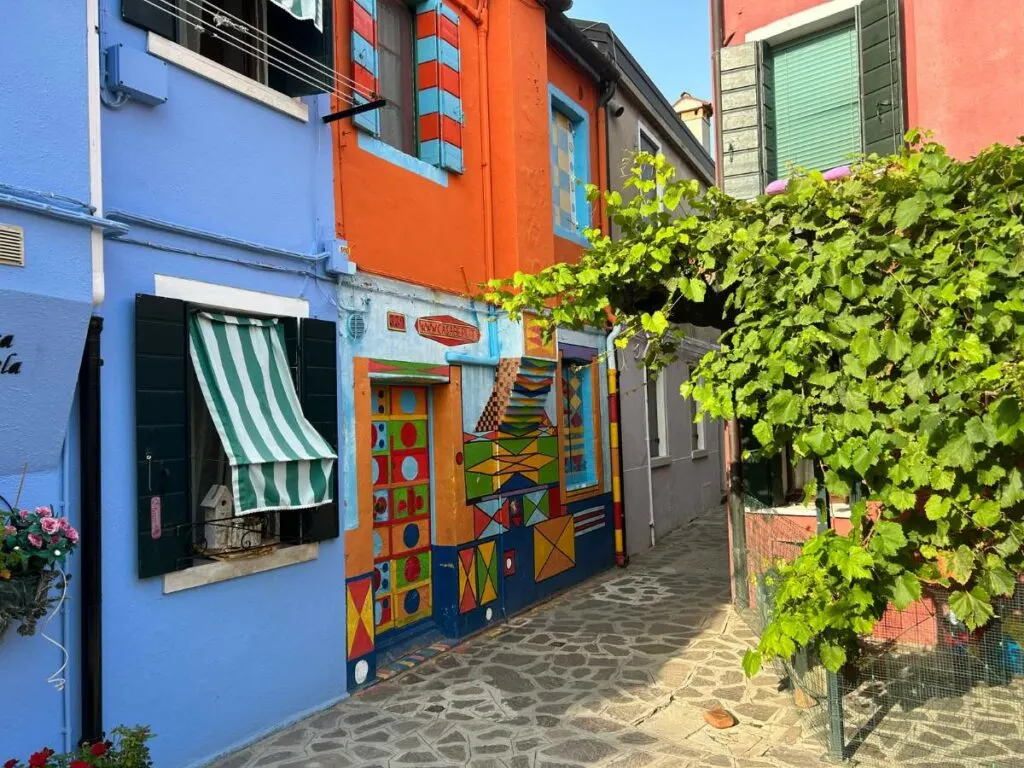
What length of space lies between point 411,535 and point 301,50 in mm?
4012

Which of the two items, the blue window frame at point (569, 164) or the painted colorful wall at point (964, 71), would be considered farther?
the blue window frame at point (569, 164)

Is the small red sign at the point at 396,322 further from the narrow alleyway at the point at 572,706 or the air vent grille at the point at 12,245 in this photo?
the air vent grille at the point at 12,245

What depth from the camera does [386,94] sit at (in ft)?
22.8

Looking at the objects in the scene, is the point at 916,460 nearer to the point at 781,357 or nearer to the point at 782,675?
the point at 781,357

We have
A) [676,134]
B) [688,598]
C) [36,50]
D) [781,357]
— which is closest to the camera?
[36,50]

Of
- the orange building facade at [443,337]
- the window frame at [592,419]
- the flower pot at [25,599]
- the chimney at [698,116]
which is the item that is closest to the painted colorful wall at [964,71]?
the orange building facade at [443,337]

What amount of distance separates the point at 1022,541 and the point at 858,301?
1.51 metres

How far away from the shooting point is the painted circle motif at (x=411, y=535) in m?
6.89

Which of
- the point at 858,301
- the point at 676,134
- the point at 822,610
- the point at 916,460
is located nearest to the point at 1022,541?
the point at 916,460

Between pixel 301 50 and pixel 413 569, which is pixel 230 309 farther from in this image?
pixel 413 569

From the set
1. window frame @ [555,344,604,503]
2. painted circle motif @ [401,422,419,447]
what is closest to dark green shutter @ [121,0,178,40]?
painted circle motif @ [401,422,419,447]

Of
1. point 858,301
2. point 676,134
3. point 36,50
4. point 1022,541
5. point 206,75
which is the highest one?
point 676,134

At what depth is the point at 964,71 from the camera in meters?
5.58

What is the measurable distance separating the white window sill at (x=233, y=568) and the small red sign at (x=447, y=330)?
2188 mm
